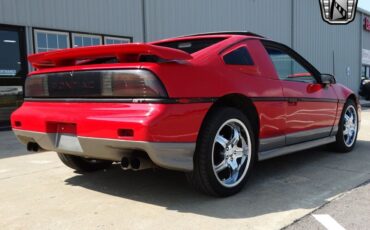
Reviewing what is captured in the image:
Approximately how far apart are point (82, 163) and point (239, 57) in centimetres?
204

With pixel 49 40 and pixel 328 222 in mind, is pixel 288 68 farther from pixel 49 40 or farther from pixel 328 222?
pixel 49 40

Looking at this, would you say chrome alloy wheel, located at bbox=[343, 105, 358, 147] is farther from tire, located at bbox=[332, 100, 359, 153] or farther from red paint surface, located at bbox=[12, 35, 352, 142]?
red paint surface, located at bbox=[12, 35, 352, 142]

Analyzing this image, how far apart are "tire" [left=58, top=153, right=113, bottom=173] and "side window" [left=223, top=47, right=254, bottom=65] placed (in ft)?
5.90

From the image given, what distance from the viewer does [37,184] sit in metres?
4.04

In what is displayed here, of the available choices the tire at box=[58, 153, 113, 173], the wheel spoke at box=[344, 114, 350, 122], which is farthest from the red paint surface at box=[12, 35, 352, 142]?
the wheel spoke at box=[344, 114, 350, 122]

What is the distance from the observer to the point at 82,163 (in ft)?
14.3

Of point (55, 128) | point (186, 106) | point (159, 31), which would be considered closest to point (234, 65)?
point (186, 106)

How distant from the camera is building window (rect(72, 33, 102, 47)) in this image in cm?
1015

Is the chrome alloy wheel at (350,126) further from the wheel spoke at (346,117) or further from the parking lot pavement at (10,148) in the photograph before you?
the parking lot pavement at (10,148)

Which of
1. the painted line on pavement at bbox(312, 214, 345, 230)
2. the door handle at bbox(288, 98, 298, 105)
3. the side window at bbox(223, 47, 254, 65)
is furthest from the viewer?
the door handle at bbox(288, 98, 298, 105)

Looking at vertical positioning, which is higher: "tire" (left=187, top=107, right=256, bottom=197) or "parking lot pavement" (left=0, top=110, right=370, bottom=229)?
"tire" (left=187, top=107, right=256, bottom=197)

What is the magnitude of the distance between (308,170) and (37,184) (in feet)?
9.71

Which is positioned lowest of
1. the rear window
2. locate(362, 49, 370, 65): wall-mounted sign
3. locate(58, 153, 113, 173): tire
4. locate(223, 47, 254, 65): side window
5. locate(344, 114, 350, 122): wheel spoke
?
locate(58, 153, 113, 173): tire

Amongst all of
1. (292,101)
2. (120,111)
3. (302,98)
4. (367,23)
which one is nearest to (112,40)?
(302,98)
